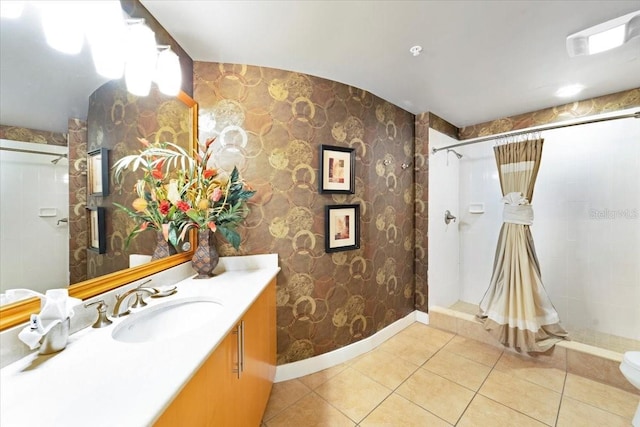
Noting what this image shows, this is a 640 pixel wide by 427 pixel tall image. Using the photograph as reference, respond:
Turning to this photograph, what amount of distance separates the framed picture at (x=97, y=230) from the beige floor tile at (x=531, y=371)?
2.65 meters

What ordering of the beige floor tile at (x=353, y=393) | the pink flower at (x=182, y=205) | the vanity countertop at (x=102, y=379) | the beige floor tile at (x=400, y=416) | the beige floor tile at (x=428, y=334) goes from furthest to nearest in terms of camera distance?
the beige floor tile at (x=428, y=334) < the beige floor tile at (x=353, y=393) < the beige floor tile at (x=400, y=416) < the pink flower at (x=182, y=205) < the vanity countertop at (x=102, y=379)

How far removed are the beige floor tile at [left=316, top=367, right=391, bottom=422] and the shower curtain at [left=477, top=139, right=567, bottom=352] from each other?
1.16 meters

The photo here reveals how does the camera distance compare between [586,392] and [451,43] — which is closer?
[451,43]

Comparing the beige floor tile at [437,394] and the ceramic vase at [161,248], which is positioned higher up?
the ceramic vase at [161,248]

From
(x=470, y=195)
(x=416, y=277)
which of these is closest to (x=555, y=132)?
(x=470, y=195)

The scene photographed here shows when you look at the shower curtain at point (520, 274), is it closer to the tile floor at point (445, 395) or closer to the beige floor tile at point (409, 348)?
the tile floor at point (445, 395)

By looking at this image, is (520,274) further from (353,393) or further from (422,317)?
(353,393)

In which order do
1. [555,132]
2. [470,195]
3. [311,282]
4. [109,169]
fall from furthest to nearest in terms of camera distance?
[470,195] → [555,132] → [311,282] → [109,169]

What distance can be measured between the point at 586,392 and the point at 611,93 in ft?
7.72

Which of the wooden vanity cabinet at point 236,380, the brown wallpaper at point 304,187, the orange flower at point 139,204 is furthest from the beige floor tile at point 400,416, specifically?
the orange flower at point 139,204

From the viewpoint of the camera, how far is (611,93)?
200 cm

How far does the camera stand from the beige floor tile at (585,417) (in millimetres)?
1346

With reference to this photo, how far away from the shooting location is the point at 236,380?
0.95 metres

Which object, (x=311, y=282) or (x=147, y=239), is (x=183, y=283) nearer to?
(x=147, y=239)
